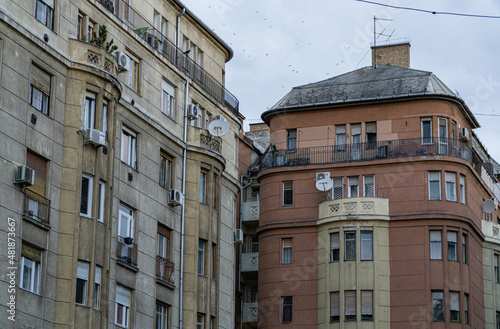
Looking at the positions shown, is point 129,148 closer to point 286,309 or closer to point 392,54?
point 286,309

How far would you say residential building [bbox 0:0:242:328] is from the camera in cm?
3578

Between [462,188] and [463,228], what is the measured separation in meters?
2.40

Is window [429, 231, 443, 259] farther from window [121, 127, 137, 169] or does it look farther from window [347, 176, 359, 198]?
window [121, 127, 137, 169]

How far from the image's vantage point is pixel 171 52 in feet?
158

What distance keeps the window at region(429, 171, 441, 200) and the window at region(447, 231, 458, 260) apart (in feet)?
6.85

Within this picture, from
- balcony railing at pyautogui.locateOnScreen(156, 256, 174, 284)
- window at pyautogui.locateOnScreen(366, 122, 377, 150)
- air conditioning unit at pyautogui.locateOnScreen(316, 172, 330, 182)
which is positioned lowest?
balcony railing at pyautogui.locateOnScreen(156, 256, 174, 284)

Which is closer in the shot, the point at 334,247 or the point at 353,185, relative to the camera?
the point at 334,247

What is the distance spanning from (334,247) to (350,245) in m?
1.02

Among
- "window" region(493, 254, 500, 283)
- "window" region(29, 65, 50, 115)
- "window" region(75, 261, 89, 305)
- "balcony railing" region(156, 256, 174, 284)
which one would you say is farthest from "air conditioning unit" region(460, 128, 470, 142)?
"window" region(29, 65, 50, 115)

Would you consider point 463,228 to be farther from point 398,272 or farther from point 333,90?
point 333,90

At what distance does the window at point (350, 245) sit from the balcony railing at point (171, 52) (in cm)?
946

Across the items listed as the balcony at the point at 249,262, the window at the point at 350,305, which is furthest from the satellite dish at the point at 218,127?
the balcony at the point at 249,262

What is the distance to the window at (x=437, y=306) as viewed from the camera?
55594 mm

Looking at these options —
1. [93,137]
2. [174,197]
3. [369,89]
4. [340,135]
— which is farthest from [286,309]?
[93,137]
